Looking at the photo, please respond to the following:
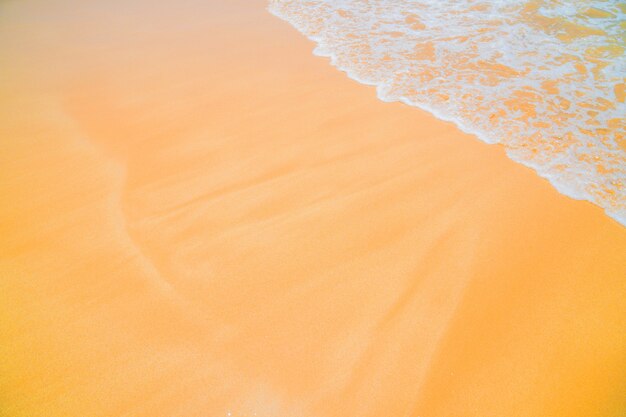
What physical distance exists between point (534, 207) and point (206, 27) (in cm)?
417

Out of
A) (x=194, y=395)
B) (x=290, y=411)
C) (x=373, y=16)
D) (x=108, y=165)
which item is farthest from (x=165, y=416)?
(x=373, y=16)

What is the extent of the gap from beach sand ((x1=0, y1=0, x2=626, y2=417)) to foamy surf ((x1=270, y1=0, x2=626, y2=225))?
304mm

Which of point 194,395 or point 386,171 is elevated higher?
point 386,171

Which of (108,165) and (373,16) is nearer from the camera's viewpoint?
(108,165)

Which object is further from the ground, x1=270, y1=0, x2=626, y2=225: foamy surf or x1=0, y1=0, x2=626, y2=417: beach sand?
x1=270, y1=0, x2=626, y2=225: foamy surf

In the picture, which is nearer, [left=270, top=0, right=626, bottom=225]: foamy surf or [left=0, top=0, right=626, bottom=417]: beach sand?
[left=0, top=0, right=626, bottom=417]: beach sand

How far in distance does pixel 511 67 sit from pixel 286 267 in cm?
338

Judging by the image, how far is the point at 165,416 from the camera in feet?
4.33

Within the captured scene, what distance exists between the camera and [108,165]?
2.40m

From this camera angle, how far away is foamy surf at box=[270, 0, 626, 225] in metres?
2.56

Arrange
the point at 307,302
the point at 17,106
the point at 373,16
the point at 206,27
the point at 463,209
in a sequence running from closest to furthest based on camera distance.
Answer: the point at 307,302 → the point at 463,209 → the point at 17,106 → the point at 206,27 → the point at 373,16

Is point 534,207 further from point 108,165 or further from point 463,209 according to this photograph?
point 108,165

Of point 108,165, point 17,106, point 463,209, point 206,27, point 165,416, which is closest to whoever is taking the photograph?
point 165,416

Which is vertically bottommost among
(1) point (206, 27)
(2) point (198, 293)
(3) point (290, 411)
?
Answer: (3) point (290, 411)
